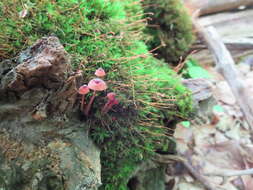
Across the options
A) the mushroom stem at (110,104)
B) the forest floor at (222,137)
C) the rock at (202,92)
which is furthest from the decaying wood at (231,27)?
the mushroom stem at (110,104)

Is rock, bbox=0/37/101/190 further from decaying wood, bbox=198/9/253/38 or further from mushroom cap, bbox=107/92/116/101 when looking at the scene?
decaying wood, bbox=198/9/253/38

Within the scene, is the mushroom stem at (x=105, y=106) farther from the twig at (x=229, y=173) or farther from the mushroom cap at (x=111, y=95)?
the twig at (x=229, y=173)

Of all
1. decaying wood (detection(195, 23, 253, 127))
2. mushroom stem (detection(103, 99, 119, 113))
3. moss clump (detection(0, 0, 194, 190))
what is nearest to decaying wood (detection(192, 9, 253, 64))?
decaying wood (detection(195, 23, 253, 127))

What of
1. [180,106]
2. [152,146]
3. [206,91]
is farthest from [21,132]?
[206,91]

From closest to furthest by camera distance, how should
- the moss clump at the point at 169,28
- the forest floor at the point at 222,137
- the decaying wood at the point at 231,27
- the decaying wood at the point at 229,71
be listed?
1. the decaying wood at the point at 229,71
2. the forest floor at the point at 222,137
3. the moss clump at the point at 169,28
4. the decaying wood at the point at 231,27

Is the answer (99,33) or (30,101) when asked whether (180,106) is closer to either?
(99,33)

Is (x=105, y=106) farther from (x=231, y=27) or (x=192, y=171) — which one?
(x=231, y=27)
